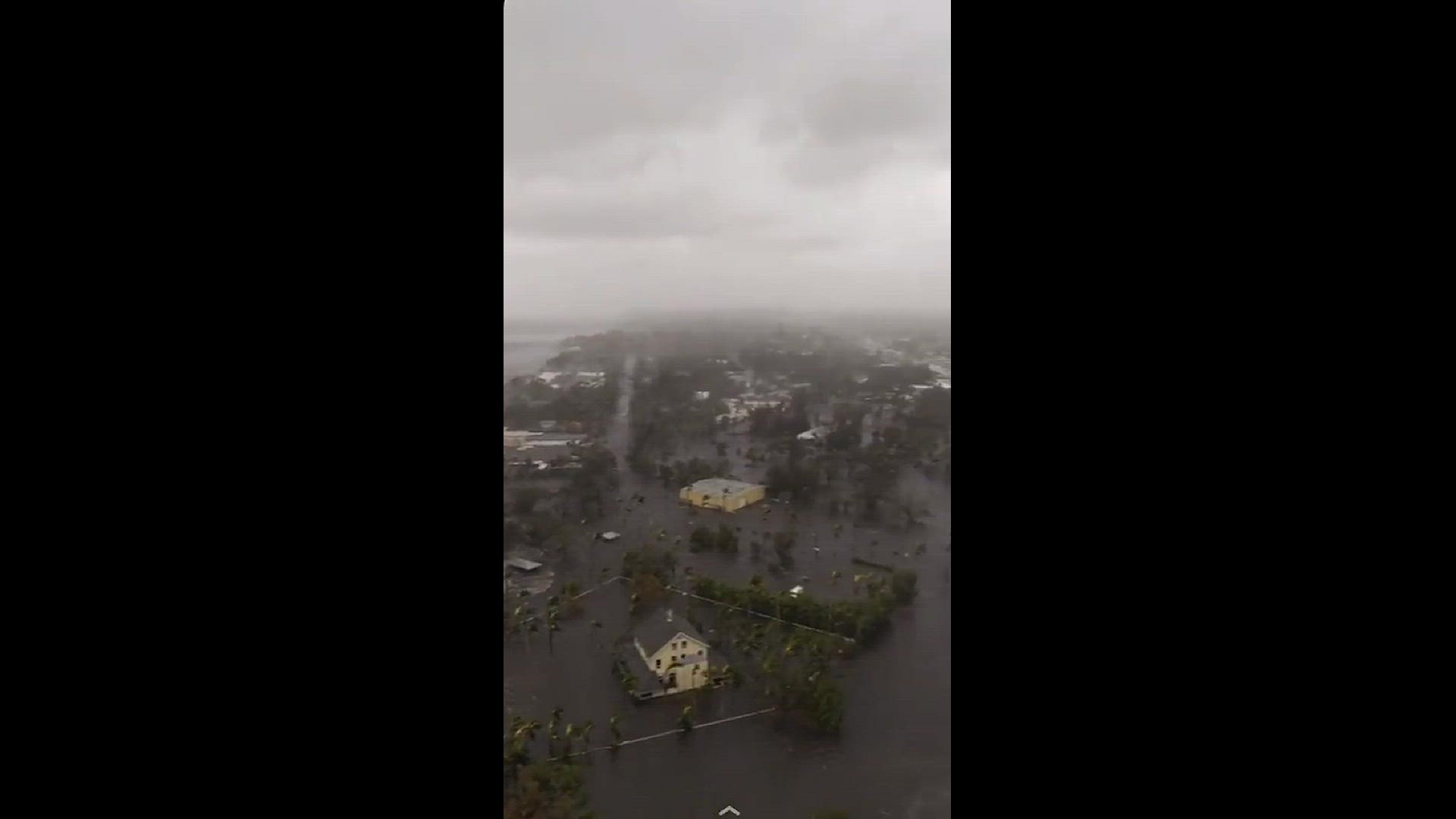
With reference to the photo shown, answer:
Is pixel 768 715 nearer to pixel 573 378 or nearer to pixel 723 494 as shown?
pixel 723 494

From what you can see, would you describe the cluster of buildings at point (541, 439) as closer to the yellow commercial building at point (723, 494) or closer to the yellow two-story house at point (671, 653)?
the yellow commercial building at point (723, 494)

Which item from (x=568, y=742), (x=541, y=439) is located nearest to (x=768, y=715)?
(x=568, y=742)

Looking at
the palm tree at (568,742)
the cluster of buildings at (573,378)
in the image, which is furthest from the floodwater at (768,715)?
the cluster of buildings at (573,378)

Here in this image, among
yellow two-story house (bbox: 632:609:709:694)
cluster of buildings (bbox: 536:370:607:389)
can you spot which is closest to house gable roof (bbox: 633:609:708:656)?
yellow two-story house (bbox: 632:609:709:694)
